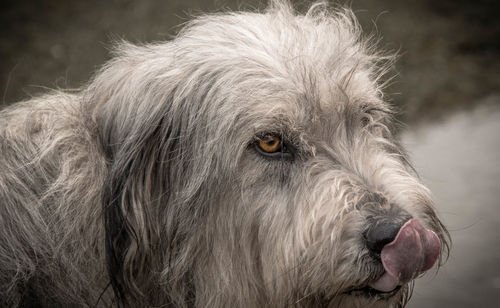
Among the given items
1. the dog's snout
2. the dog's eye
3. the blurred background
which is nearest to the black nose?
the dog's snout

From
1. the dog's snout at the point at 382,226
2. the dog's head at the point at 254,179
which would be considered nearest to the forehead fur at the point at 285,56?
the dog's head at the point at 254,179

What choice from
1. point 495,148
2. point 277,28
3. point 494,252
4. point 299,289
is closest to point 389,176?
point 299,289

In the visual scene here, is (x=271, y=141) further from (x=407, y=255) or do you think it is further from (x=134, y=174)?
(x=407, y=255)

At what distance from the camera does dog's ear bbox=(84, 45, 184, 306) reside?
112 inches

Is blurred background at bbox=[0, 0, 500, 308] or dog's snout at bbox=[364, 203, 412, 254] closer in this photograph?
dog's snout at bbox=[364, 203, 412, 254]

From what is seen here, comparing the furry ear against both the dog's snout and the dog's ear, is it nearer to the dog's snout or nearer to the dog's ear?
the dog's ear

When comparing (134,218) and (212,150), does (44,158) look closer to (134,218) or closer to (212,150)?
(134,218)

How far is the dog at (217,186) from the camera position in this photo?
272cm

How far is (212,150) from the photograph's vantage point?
2.82m

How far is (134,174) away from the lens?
113 inches

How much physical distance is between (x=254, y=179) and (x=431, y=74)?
403cm

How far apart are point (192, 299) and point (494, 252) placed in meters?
2.36

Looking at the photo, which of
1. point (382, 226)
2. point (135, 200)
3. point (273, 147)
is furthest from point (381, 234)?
point (135, 200)

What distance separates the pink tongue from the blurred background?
1.77m
